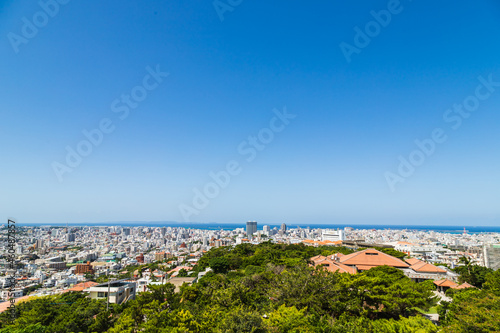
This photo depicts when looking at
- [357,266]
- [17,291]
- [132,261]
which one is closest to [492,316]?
[357,266]

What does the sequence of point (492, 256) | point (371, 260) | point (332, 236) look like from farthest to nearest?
point (332, 236)
point (492, 256)
point (371, 260)

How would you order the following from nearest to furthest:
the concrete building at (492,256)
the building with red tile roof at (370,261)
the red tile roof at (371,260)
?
1. the building with red tile roof at (370,261)
2. the red tile roof at (371,260)
3. the concrete building at (492,256)

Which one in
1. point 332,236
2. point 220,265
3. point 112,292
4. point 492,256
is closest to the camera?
point 112,292

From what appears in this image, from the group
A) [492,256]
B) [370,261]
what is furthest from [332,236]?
[370,261]

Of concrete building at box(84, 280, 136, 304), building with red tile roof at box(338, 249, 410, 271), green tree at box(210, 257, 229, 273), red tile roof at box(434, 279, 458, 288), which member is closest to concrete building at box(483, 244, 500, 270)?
building with red tile roof at box(338, 249, 410, 271)

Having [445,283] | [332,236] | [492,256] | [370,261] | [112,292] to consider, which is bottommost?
[332,236]

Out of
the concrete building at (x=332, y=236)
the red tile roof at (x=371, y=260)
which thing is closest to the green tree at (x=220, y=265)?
the red tile roof at (x=371, y=260)

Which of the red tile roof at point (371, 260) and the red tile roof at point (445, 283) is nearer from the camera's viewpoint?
the red tile roof at point (445, 283)

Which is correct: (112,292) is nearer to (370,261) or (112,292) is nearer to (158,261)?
(370,261)

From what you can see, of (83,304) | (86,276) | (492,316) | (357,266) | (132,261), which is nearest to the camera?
(492,316)

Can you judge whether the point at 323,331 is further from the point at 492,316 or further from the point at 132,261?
the point at 132,261

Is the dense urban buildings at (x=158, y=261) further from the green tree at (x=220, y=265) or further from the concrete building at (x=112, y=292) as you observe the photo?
the green tree at (x=220, y=265)
